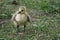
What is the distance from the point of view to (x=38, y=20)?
855 cm

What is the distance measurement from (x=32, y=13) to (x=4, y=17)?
3.35 feet

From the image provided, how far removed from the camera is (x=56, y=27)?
7.99 meters

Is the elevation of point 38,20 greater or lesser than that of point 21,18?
lesser

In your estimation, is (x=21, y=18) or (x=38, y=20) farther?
(x=38, y=20)

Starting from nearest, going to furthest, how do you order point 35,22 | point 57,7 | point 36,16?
point 35,22, point 36,16, point 57,7

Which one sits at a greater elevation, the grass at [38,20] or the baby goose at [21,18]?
the baby goose at [21,18]

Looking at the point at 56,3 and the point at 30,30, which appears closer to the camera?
the point at 30,30

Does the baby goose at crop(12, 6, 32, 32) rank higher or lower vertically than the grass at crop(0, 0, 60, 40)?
higher

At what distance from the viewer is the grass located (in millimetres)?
7148

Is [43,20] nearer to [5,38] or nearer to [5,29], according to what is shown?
[5,29]

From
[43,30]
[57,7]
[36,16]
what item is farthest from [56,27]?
[57,7]

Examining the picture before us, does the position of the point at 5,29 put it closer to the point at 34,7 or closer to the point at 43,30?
the point at 43,30

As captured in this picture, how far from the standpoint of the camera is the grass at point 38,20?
23.5 ft

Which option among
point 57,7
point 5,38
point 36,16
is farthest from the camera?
point 57,7
